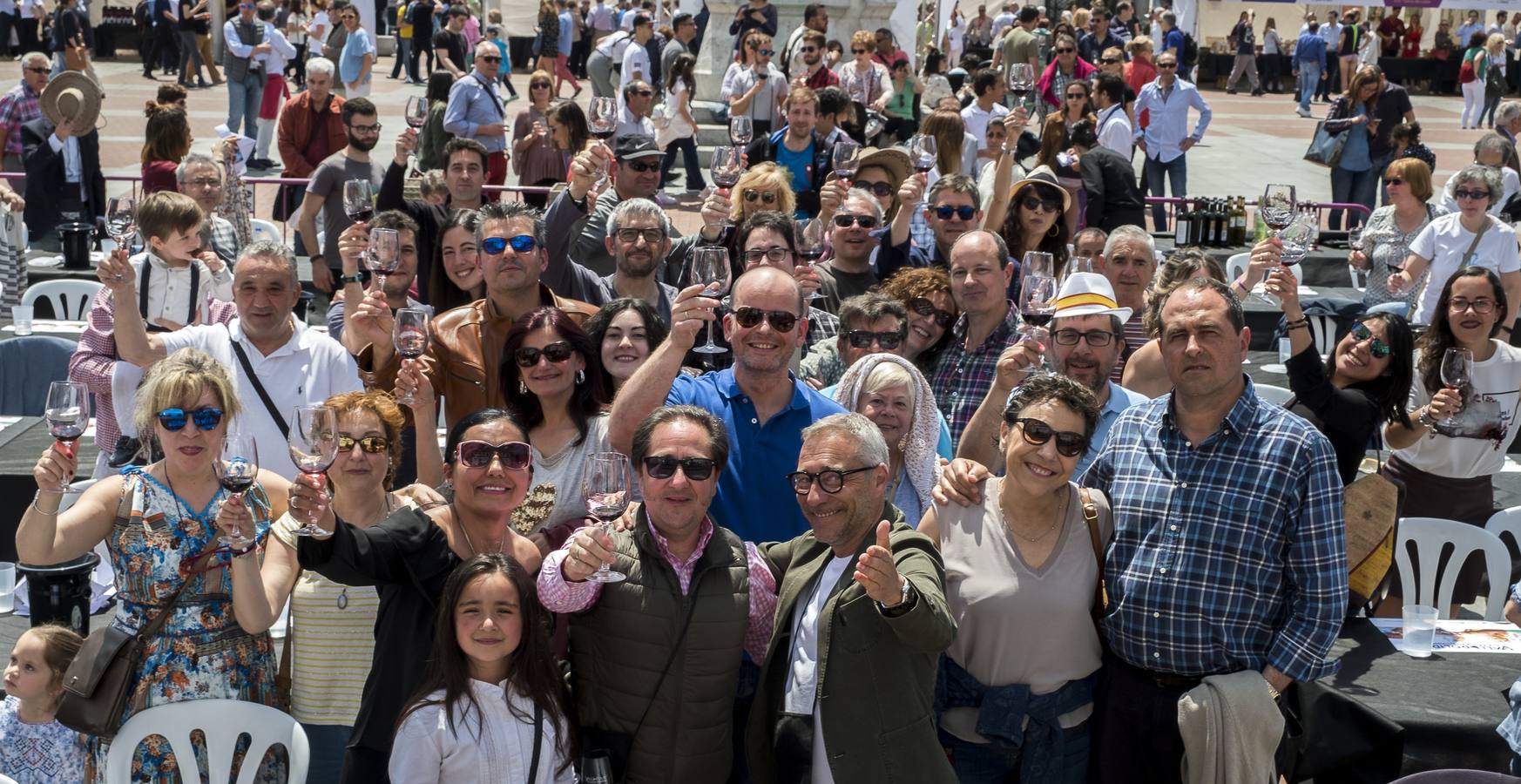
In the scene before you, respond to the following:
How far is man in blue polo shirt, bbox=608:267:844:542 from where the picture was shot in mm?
4531

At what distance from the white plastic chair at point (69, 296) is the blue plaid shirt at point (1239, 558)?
25.2ft

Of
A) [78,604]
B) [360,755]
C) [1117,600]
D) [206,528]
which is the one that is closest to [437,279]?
[78,604]

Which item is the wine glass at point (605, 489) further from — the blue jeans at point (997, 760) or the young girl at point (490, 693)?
the blue jeans at point (997, 760)

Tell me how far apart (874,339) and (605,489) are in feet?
5.92

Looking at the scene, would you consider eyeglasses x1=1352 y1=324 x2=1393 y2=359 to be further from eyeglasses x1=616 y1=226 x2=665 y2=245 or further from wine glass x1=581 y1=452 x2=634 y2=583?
wine glass x1=581 y1=452 x2=634 y2=583

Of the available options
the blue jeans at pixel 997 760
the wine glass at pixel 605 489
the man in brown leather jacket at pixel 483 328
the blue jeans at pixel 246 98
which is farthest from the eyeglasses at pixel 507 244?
the blue jeans at pixel 246 98

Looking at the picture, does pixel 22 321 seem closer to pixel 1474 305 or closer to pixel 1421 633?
pixel 1421 633

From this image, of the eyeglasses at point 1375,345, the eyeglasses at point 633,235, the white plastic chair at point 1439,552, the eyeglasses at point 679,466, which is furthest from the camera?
the eyeglasses at point 633,235

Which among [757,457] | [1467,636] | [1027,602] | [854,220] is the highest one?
[854,220]

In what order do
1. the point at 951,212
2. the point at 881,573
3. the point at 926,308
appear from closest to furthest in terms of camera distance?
the point at 881,573, the point at 926,308, the point at 951,212

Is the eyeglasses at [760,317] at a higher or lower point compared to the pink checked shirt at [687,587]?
higher

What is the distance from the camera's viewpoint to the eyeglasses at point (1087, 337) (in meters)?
5.07

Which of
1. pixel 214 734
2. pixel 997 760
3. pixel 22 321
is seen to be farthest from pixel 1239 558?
pixel 22 321

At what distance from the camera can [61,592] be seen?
17.8ft
